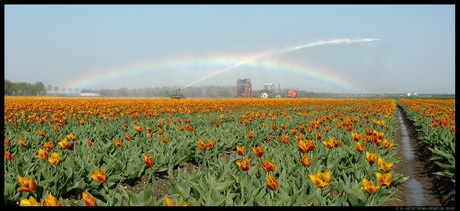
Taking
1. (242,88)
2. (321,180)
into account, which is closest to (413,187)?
(321,180)

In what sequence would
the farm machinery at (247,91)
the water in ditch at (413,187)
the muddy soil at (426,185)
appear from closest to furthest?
the muddy soil at (426,185)
the water in ditch at (413,187)
the farm machinery at (247,91)

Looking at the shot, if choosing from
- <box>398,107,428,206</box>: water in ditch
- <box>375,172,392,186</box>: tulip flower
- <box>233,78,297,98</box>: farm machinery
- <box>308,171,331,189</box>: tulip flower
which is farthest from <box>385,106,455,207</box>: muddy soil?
<box>233,78,297,98</box>: farm machinery

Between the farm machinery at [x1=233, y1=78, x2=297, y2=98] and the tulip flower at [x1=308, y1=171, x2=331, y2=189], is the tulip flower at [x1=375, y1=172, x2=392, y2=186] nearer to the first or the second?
the tulip flower at [x1=308, y1=171, x2=331, y2=189]

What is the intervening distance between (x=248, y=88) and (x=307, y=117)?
107ft

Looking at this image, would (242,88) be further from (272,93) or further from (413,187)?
(413,187)

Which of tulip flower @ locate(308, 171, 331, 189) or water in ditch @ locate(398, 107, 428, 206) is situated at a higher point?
tulip flower @ locate(308, 171, 331, 189)

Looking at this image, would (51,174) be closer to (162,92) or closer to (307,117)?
(307,117)

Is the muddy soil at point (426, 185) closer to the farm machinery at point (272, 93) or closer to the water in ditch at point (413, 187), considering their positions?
the water in ditch at point (413, 187)

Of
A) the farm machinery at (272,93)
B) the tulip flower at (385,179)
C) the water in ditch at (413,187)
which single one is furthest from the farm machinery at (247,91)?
the tulip flower at (385,179)
